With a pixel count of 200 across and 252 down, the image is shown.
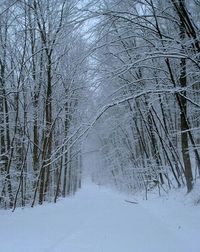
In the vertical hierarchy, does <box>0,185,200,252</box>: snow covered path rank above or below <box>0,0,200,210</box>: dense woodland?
below

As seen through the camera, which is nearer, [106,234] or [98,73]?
[106,234]

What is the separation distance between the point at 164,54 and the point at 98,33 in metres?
1.42

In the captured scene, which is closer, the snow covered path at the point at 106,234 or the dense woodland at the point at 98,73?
the snow covered path at the point at 106,234

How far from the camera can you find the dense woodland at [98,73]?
7148 millimetres

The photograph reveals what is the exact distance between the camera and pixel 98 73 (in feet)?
25.1

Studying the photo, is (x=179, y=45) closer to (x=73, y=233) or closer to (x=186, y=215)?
(x=186, y=215)

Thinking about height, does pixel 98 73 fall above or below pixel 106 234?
above

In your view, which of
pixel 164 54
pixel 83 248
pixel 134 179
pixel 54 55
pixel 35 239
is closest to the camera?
pixel 83 248

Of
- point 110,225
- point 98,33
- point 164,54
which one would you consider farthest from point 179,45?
point 110,225

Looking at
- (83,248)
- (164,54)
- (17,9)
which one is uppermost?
(17,9)

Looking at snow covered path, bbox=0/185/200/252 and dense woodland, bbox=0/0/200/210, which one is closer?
snow covered path, bbox=0/185/200/252

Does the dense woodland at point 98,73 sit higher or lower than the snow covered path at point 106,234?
higher

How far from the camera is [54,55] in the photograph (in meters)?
16.0

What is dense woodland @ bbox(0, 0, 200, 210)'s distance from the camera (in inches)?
281
